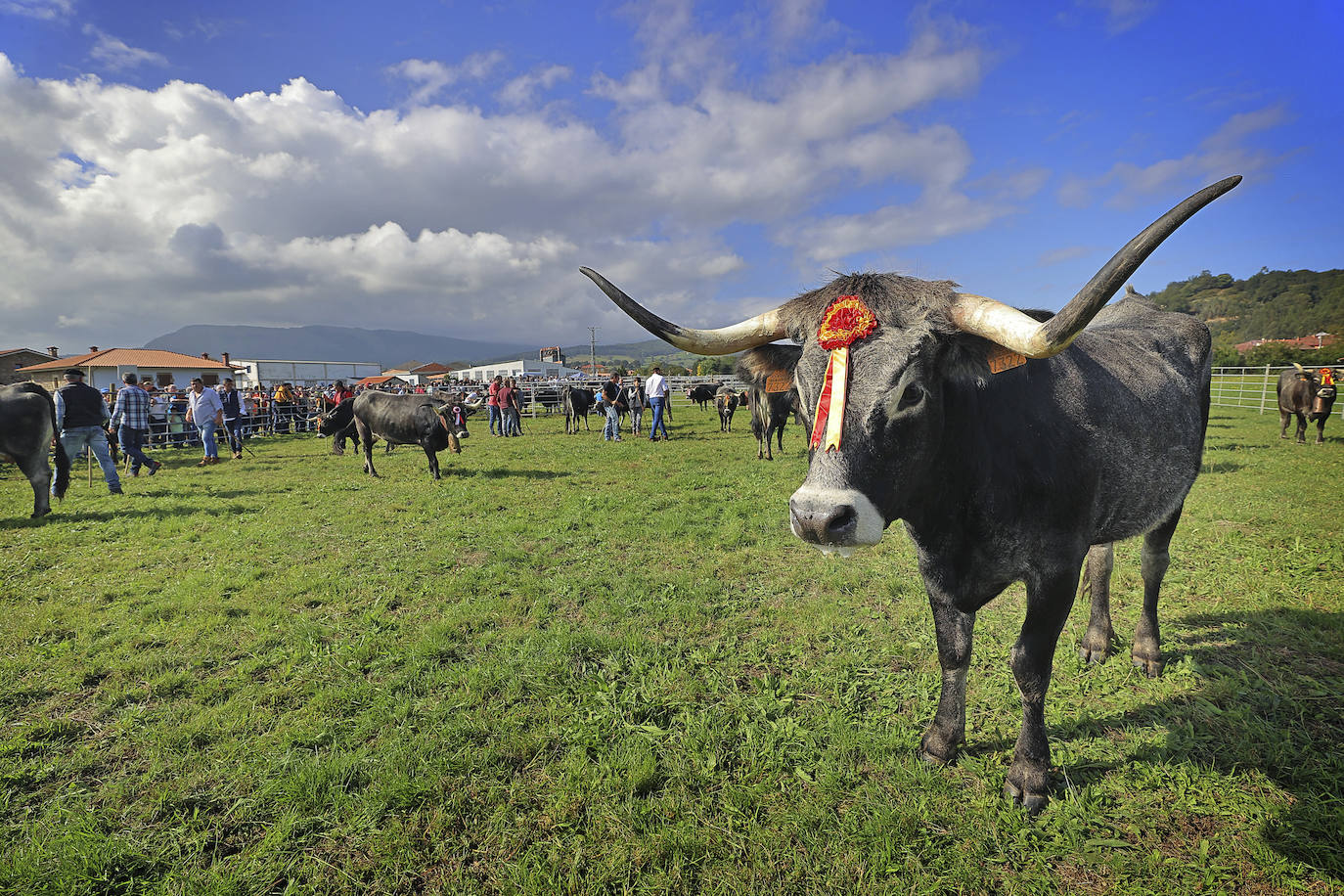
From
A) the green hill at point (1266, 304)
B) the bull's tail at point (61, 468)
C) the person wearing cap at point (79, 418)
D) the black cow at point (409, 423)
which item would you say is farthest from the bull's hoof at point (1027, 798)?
the green hill at point (1266, 304)

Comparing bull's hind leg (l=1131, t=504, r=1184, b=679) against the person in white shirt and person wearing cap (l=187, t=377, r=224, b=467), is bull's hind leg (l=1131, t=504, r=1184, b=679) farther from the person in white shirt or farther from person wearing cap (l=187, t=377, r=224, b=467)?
person wearing cap (l=187, t=377, r=224, b=467)

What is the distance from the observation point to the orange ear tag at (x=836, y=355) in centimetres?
211

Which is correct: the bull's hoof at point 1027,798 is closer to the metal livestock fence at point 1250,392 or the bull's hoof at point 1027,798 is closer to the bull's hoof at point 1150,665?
the bull's hoof at point 1150,665

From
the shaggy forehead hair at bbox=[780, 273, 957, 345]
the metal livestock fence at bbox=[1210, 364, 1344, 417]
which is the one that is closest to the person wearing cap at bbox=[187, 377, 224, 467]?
the shaggy forehead hair at bbox=[780, 273, 957, 345]

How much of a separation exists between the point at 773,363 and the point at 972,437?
3.54ft

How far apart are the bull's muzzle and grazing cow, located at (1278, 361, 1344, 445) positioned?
18.5 m

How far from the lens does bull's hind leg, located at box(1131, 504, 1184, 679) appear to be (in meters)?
3.87

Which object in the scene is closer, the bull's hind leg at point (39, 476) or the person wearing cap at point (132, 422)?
the bull's hind leg at point (39, 476)

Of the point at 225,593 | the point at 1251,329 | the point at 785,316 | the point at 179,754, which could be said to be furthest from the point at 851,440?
the point at 1251,329

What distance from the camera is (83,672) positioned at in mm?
3984

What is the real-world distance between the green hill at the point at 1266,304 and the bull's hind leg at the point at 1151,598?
55.9 metres

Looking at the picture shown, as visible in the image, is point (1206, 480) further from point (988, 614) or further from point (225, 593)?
point (225, 593)

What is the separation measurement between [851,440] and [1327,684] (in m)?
4.14

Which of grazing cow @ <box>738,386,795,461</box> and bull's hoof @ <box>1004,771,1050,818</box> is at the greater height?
grazing cow @ <box>738,386,795,461</box>
